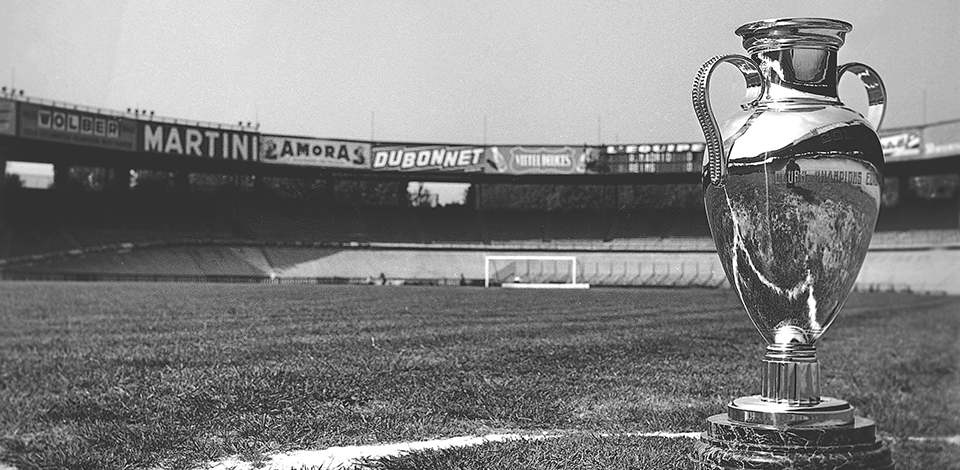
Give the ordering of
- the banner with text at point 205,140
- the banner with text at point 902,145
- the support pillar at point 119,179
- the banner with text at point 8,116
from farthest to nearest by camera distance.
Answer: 1. the support pillar at point 119,179
2. the banner with text at point 8,116
3. the banner with text at point 205,140
4. the banner with text at point 902,145

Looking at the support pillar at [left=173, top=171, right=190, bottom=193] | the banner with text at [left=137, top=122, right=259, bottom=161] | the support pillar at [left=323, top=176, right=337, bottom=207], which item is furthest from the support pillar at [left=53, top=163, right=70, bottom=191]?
the support pillar at [left=323, top=176, right=337, bottom=207]

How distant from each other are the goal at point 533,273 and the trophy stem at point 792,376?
302cm

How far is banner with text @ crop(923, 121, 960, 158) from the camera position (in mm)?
5309

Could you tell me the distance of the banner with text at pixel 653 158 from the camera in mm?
5387

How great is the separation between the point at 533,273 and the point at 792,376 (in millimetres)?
3484

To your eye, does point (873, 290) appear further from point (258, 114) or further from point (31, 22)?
point (31, 22)

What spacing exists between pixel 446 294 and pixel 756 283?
11.8ft

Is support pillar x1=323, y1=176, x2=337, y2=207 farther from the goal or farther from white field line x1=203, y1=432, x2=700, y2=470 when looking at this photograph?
white field line x1=203, y1=432, x2=700, y2=470

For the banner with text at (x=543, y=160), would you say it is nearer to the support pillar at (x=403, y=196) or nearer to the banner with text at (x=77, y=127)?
the support pillar at (x=403, y=196)

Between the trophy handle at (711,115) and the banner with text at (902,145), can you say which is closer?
the trophy handle at (711,115)

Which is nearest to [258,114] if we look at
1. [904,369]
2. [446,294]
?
[446,294]

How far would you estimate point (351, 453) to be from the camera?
4449mm

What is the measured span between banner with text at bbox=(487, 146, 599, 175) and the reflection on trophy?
220 centimetres

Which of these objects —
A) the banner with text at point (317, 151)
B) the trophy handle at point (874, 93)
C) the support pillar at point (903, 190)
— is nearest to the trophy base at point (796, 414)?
the trophy handle at point (874, 93)
